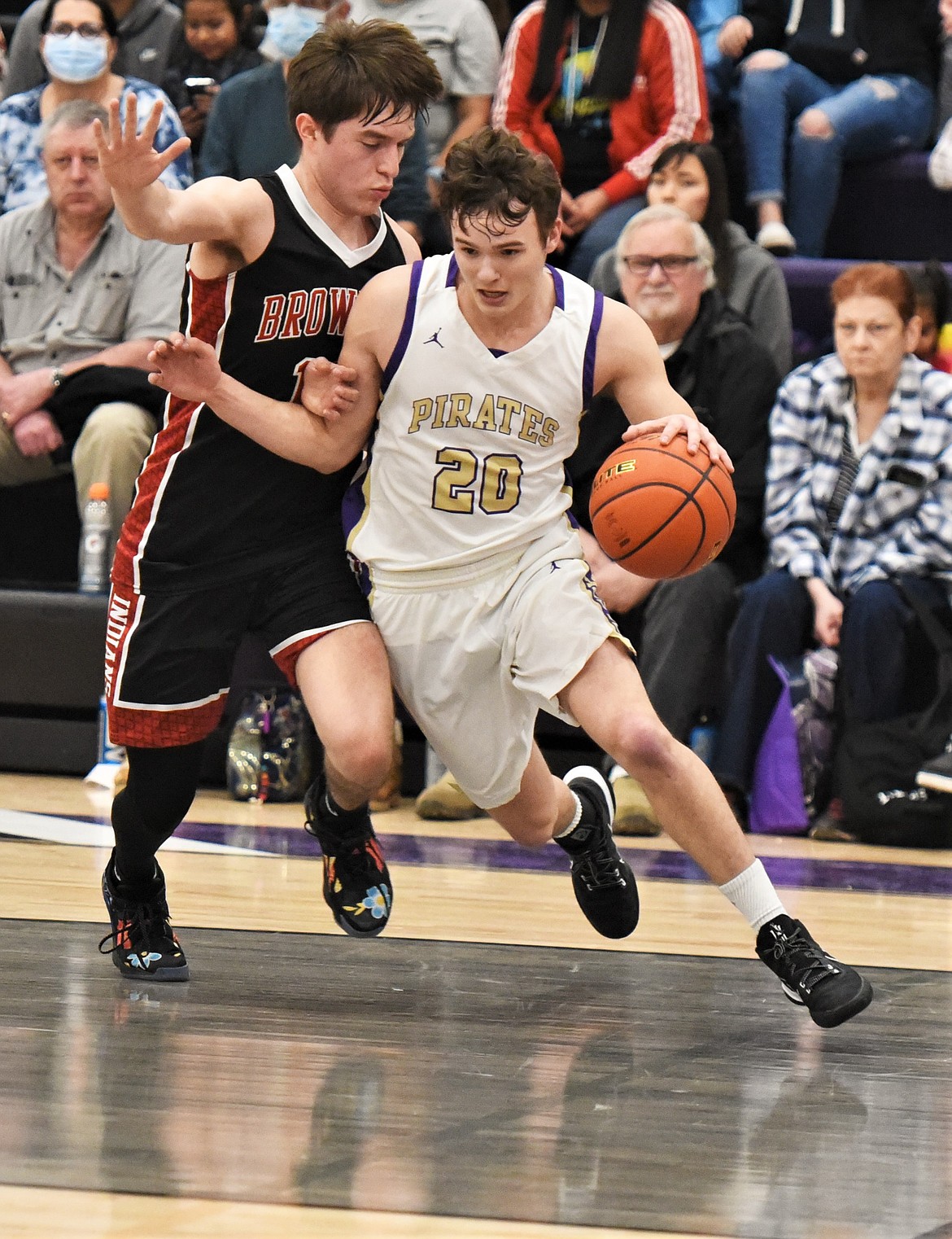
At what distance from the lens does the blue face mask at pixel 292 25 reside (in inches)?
268

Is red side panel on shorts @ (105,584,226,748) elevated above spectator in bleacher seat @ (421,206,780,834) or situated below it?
above

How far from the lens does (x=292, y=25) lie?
682cm

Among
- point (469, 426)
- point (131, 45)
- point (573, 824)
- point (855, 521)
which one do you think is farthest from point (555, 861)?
point (131, 45)

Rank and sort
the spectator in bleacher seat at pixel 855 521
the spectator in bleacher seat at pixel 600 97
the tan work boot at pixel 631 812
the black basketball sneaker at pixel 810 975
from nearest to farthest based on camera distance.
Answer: the black basketball sneaker at pixel 810 975
the tan work boot at pixel 631 812
the spectator in bleacher seat at pixel 855 521
the spectator in bleacher seat at pixel 600 97

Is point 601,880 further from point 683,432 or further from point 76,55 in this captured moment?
point 76,55

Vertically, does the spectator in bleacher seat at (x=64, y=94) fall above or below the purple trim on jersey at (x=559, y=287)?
below

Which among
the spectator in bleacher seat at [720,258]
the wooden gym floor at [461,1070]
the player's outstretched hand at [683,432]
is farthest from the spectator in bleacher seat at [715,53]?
the player's outstretched hand at [683,432]

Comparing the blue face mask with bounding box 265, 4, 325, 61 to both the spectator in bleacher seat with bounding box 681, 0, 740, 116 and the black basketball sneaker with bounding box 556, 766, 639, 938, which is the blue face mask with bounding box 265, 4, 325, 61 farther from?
the black basketball sneaker with bounding box 556, 766, 639, 938

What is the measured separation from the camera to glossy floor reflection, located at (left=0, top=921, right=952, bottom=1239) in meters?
2.12

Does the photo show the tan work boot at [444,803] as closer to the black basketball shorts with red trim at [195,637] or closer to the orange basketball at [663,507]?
the black basketball shorts with red trim at [195,637]

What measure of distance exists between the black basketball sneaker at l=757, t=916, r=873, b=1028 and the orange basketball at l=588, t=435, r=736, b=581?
0.67m

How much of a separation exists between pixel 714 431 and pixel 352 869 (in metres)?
2.69

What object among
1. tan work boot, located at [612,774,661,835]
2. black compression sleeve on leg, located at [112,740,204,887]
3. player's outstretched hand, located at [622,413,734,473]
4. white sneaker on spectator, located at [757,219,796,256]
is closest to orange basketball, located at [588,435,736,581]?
player's outstretched hand, located at [622,413,734,473]

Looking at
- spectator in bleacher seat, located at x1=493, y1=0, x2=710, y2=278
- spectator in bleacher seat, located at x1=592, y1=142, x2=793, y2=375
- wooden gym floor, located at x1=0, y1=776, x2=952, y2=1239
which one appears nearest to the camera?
wooden gym floor, located at x1=0, y1=776, x2=952, y2=1239
